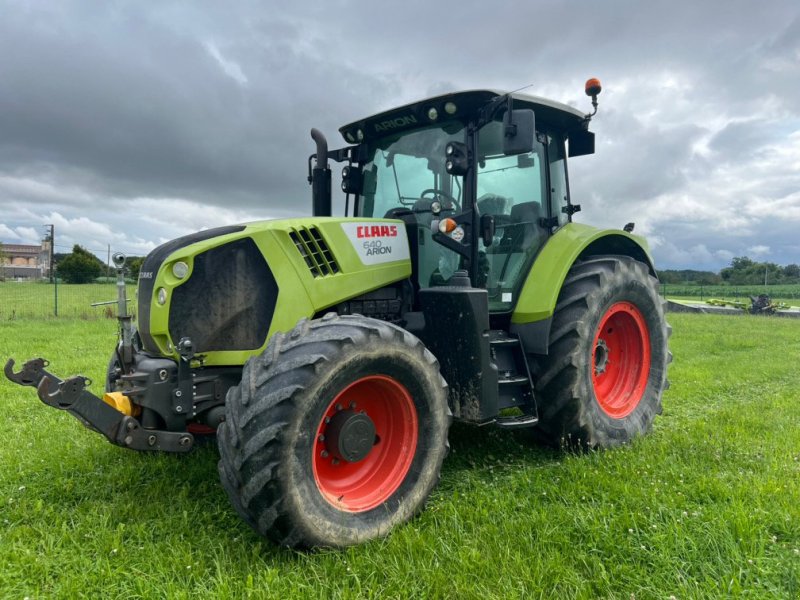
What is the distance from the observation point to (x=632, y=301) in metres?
4.41

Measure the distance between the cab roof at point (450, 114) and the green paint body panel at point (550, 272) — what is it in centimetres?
91

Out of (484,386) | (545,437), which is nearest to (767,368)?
(545,437)

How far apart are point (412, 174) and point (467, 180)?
462 millimetres

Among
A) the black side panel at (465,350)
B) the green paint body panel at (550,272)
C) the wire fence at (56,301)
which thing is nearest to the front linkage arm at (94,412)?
the black side panel at (465,350)

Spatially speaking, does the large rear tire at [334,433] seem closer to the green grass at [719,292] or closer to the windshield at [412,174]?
the windshield at [412,174]

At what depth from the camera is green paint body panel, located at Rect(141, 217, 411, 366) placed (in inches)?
118

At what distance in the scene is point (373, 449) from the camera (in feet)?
10.1

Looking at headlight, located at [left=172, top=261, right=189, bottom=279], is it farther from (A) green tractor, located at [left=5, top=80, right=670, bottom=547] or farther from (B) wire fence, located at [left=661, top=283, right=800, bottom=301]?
(B) wire fence, located at [left=661, top=283, right=800, bottom=301]

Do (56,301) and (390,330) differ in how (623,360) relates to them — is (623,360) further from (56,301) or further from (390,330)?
(56,301)

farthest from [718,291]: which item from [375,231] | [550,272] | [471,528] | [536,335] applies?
[471,528]

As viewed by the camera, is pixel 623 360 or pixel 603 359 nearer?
pixel 603 359

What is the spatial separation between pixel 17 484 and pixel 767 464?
4724 mm

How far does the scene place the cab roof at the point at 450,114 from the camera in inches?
143

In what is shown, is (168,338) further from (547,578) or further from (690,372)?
(690,372)
